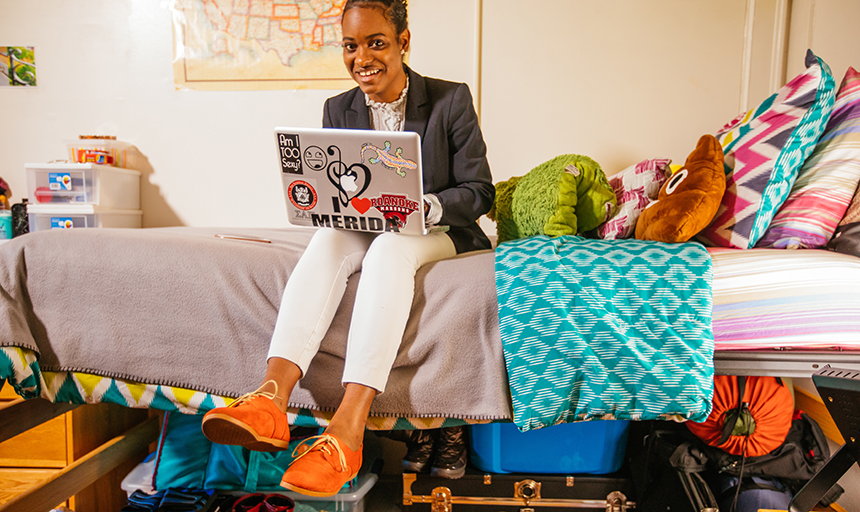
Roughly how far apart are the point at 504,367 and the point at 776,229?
70cm

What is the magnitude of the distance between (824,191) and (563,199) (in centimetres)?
54

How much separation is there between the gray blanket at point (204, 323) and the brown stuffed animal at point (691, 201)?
0.41 m

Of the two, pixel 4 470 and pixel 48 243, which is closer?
pixel 48 243

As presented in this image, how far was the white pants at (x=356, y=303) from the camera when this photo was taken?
2.65 feet

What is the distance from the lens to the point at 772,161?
3.29 ft

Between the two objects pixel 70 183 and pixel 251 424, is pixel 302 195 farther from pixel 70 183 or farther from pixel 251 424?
pixel 70 183

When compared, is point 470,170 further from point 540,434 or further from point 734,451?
point 734,451

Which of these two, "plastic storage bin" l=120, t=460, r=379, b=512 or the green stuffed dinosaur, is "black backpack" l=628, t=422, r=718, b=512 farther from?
"plastic storage bin" l=120, t=460, r=379, b=512

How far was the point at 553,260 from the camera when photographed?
0.91 meters

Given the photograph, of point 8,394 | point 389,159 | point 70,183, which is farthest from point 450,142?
point 70,183

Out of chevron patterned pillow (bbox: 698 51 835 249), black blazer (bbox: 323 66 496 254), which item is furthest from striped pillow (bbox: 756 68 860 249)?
black blazer (bbox: 323 66 496 254)

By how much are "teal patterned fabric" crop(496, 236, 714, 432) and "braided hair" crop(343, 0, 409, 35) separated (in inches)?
28.0

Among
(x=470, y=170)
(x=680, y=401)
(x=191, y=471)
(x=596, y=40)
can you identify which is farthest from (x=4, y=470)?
(x=596, y=40)

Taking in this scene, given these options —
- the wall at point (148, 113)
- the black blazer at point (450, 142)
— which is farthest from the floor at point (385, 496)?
the wall at point (148, 113)
